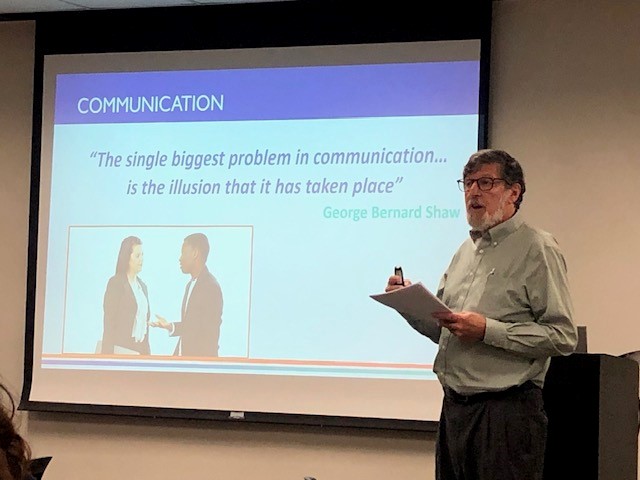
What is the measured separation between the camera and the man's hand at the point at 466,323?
2562 millimetres

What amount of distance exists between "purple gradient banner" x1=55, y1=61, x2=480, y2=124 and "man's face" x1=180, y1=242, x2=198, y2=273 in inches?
24.1

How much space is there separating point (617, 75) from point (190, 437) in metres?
2.56

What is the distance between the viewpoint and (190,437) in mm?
4539

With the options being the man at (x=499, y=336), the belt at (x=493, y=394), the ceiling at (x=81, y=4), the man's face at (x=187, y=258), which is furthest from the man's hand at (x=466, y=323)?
the ceiling at (x=81, y=4)

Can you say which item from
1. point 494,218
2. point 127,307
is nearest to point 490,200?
point 494,218

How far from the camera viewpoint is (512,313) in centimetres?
265

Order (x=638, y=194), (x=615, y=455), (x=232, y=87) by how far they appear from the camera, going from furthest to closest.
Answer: (x=232, y=87) < (x=638, y=194) < (x=615, y=455)

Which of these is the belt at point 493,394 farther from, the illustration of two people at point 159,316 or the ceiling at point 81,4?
the ceiling at point 81,4

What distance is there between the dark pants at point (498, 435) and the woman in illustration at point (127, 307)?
88.0 inches

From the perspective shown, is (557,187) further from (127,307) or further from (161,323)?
(127,307)

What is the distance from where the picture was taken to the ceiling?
4.49 metres

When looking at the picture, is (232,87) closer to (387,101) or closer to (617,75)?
(387,101)

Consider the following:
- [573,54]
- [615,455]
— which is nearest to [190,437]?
[615,455]

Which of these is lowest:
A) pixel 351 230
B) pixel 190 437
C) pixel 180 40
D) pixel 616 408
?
pixel 190 437
